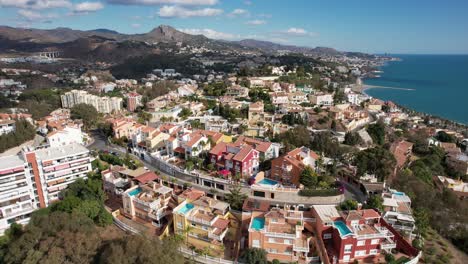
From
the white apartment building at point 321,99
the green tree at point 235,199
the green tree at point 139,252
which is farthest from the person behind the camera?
the white apartment building at point 321,99

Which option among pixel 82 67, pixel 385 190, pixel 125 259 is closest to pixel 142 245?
pixel 125 259

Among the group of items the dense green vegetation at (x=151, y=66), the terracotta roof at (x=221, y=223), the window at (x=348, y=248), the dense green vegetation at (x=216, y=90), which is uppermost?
the dense green vegetation at (x=151, y=66)

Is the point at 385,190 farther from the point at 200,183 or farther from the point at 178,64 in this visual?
the point at 178,64

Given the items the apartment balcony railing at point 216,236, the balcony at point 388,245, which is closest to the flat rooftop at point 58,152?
the apartment balcony railing at point 216,236

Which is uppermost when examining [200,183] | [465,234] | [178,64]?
[178,64]

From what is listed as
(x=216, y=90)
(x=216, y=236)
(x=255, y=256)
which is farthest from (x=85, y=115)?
(x=255, y=256)

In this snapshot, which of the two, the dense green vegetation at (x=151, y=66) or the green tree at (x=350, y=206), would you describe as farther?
the dense green vegetation at (x=151, y=66)

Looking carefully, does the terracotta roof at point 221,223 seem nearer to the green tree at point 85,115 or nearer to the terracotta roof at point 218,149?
the terracotta roof at point 218,149
